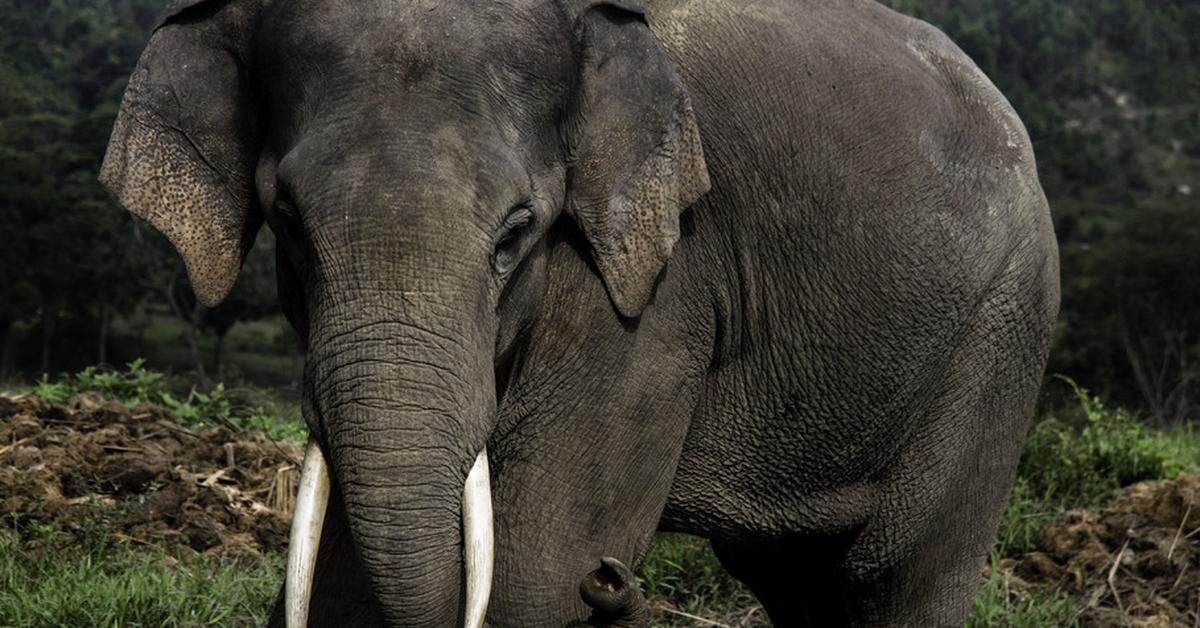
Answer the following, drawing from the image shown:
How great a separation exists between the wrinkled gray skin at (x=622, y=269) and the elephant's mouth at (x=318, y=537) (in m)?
0.04

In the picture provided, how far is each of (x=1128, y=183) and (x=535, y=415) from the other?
74328 millimetres

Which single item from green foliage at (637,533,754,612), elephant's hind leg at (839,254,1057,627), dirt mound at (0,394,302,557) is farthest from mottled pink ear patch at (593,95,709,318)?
dirt mound at (0,394,302,557)

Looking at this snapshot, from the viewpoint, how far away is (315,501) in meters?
2.98

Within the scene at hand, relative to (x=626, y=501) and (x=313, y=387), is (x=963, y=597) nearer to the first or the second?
(x=626, y=501)

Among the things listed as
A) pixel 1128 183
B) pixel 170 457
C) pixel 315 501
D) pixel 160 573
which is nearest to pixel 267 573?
Answer: pixel 160 573

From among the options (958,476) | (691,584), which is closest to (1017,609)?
(691,584)

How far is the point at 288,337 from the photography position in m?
37.9

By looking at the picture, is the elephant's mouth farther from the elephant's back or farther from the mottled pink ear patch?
→ the elephant's back

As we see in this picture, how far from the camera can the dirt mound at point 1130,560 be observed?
5820 millimetres

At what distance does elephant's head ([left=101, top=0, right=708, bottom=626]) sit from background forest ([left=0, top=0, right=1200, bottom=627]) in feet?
6.31

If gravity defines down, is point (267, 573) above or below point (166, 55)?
below

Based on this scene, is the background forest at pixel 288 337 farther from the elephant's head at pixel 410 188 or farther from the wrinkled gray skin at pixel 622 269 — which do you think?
the elephant's head at pixel 410 188

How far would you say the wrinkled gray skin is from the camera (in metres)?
2.89

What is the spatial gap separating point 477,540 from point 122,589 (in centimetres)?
225
